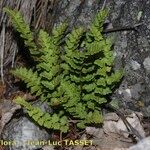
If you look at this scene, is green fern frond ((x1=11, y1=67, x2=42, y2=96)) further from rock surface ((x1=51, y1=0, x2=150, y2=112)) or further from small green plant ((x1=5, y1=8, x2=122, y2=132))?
rock surface ((x1=51, y1=0, x2=150, y2=112))

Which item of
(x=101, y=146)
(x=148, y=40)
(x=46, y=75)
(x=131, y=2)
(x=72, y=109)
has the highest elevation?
(x=131, y=2)

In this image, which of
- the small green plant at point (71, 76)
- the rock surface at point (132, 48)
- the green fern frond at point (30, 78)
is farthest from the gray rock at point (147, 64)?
the green fern frond at point (30, 78)

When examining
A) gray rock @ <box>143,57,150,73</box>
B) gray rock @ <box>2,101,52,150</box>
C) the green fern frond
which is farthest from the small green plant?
gray rock @ <box>143,57,150,73</box>

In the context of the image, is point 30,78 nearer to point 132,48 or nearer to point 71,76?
point 71,76

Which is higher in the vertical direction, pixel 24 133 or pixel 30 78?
pixel 30 78

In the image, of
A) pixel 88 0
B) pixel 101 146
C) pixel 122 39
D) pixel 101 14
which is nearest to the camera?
pixel 101 14

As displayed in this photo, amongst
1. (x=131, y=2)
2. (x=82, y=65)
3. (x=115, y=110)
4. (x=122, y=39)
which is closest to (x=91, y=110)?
(x=115, y=110)

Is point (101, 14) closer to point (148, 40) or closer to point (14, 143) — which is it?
point (148, 40)

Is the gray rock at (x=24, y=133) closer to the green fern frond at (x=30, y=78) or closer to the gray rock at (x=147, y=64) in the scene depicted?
the green fern frond at (x=30, y=78)

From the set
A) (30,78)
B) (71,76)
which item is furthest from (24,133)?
(71,76)
